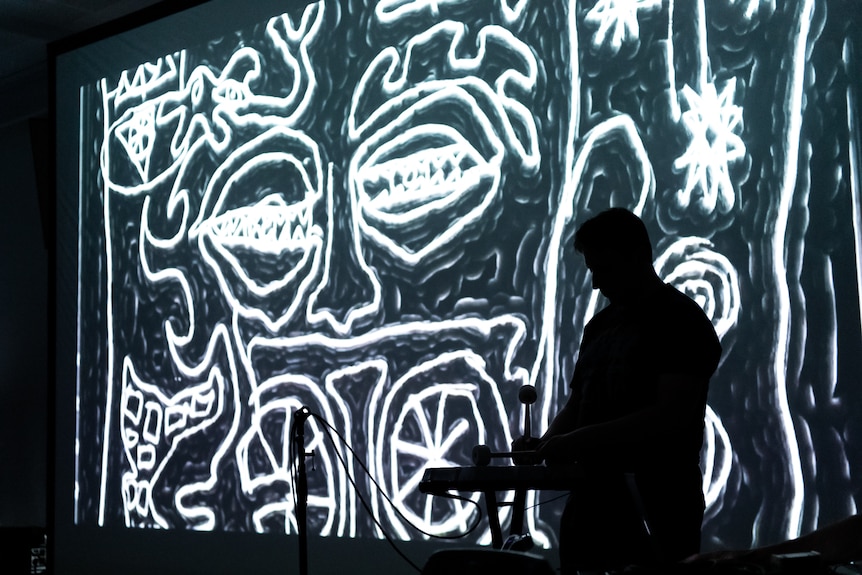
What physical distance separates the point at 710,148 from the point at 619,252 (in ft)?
4.31

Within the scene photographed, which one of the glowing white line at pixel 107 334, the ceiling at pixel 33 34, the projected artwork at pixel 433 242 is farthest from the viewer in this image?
the ceiling at pixel 33 34

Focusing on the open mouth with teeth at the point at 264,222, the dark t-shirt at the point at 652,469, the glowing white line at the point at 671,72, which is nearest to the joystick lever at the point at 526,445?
the dark t-shirt at the point at 652,469

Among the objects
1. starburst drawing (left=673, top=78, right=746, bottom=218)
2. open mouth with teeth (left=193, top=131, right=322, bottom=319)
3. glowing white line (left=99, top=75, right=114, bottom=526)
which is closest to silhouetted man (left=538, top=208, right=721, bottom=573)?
starburst drawing (left=673, top=78, right=746, bottom=218)

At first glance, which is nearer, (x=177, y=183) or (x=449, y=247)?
(x=449, y=247)

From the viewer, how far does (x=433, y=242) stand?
4215 millimetres

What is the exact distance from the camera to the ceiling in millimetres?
5949

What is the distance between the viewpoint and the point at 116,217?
5426 mm

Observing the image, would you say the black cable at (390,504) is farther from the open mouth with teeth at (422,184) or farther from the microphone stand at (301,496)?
the open mouth with teeth at (422,184)

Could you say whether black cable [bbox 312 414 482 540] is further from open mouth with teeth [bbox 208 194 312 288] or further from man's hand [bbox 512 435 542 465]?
man's hand [bbox 512 435 542 465]

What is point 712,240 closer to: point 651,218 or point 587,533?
point 651,218

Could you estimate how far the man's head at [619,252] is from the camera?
2.41 m

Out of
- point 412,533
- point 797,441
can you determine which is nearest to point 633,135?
point 797,441

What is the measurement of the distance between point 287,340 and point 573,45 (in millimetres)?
1894

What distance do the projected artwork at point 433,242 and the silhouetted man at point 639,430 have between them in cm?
111
